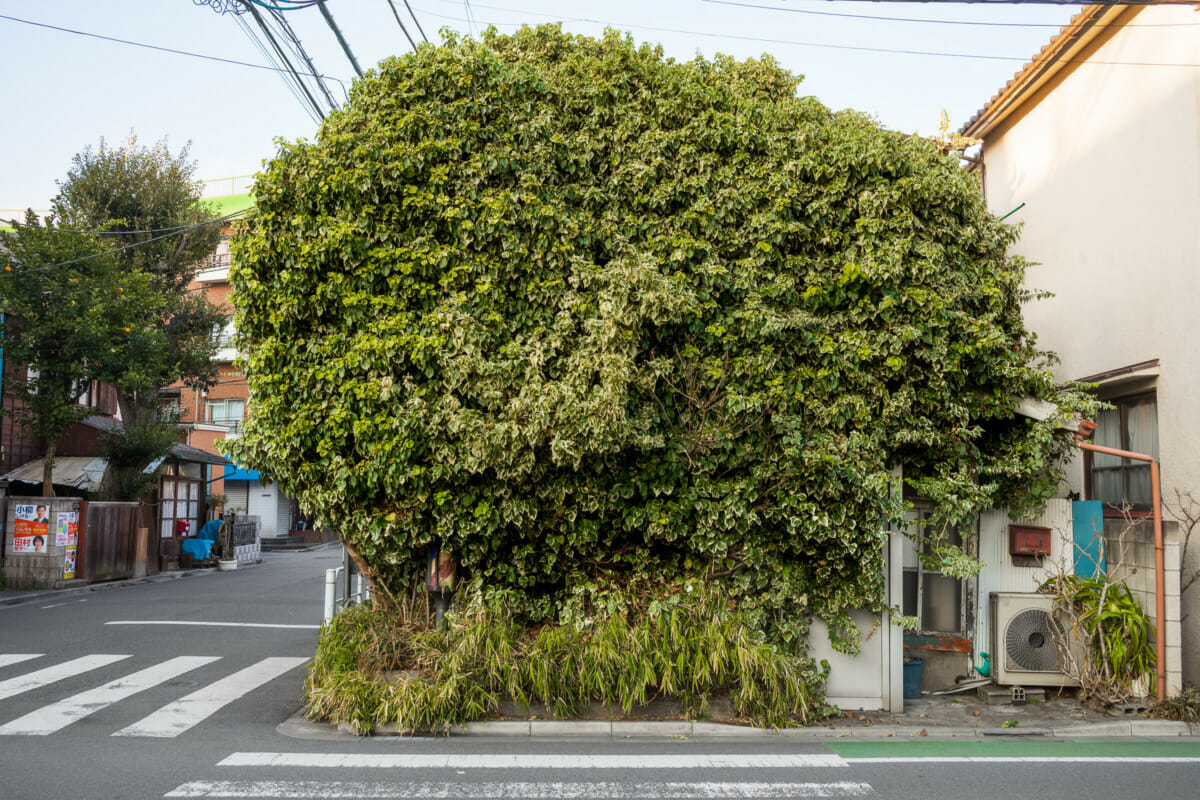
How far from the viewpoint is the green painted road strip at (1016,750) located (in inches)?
267

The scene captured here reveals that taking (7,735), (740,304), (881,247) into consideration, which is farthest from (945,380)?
(7,735)

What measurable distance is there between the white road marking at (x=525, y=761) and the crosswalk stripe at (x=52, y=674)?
12.2 feet

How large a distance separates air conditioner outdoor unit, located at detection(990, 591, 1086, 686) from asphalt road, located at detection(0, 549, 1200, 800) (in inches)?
48.1

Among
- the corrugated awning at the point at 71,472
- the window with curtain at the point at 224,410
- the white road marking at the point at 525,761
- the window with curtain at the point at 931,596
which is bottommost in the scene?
the white road marking at the point at 525,761

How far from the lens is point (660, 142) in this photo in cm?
862

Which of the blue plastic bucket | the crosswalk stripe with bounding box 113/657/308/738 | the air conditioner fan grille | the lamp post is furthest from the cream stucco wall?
the crosswalk stripe with bounding box 113/657/308/738

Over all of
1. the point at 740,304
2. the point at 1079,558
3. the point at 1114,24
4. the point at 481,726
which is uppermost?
the point at 1114,24

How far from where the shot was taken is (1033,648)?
859 centimetres

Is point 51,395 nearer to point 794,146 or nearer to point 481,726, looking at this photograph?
point 481,726

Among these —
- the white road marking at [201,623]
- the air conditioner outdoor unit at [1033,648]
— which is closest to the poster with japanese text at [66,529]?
the white road marking at [201,623]

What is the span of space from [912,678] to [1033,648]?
1.22m

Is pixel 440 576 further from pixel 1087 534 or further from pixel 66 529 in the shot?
pixel 66 529

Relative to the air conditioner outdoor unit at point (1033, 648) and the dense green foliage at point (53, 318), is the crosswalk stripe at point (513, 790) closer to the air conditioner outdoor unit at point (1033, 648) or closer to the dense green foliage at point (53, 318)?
the air conditioner outdoor unit at point (1033, 648)

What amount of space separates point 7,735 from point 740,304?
23.9 feet
